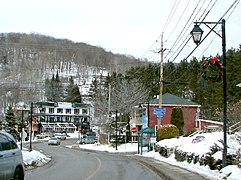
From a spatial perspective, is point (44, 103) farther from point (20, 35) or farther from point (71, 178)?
point (71, 178)

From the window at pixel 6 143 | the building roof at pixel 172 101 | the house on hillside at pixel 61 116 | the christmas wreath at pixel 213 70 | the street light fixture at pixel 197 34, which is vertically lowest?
the house on hillside at pixel 61 116

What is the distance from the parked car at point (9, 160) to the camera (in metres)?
12.2

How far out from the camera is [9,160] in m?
12.7

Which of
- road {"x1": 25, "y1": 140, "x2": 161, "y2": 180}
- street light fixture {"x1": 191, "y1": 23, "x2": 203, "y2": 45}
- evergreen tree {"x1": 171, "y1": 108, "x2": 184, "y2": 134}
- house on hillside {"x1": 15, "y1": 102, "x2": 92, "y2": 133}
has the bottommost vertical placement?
house on hillside {"x1": 15, "y1": 102, "x2": 92, "y2": 133}

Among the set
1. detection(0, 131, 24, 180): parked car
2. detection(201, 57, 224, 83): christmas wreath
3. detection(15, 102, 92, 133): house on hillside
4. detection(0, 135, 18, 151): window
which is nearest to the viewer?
detection(0, 131, 24, 180): parked car

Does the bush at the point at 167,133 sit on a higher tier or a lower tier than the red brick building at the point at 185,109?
lower

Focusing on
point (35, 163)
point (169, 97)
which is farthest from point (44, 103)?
point (35, 163)

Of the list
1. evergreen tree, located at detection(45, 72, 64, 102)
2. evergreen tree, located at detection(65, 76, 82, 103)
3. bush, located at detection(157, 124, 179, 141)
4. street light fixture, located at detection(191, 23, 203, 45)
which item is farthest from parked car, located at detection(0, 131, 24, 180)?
evergreen tree, located at detection(65, 76, 82, 103)

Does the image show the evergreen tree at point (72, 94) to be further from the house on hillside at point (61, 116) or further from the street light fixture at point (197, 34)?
the street light fixture at point (197, 34)

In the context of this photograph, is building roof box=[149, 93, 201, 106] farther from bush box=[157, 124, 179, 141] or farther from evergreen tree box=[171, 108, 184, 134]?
bush box=[157, 124, 179, 141]

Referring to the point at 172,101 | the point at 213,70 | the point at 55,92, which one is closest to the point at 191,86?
the point at 172,101

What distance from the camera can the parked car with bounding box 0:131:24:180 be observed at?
1222 cm

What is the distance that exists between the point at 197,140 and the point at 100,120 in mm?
50827

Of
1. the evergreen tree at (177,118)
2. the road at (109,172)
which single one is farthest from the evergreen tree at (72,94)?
the road at (109,172)
